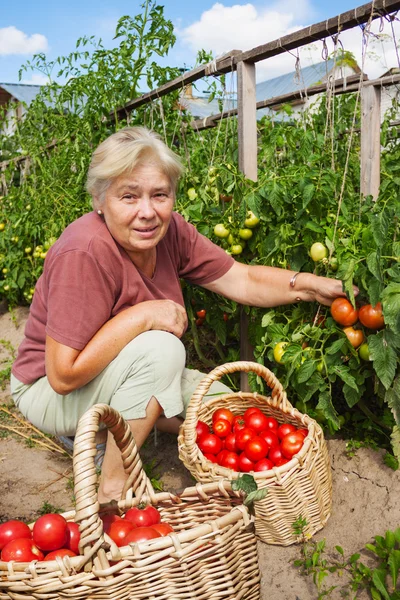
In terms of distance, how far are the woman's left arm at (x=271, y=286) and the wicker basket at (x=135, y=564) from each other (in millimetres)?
956

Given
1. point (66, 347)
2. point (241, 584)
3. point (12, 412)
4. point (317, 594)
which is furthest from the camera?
point (12, 412)

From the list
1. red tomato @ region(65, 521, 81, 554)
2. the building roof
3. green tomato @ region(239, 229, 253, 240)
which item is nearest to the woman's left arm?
green tomato @ region(239, 229, 253, 240)

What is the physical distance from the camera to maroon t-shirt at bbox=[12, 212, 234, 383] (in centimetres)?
191

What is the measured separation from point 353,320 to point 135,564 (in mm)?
1135

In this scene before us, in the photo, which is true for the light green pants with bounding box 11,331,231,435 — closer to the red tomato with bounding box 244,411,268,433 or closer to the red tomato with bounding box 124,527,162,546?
the red tomato with bounding box 244,411,268,433

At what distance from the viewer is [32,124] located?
466 centimetres

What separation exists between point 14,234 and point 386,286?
11.3ft

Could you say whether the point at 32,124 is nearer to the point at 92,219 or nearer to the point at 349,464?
the point at 92,219


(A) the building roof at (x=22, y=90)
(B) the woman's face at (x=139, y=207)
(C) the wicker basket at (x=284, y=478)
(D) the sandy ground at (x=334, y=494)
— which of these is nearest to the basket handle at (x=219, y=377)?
(C) the wicker basket at (x=284, y=478)

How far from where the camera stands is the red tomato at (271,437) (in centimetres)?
208

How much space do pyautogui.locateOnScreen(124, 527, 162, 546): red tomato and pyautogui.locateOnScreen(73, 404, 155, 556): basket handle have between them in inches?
5.0

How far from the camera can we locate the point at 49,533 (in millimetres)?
1269

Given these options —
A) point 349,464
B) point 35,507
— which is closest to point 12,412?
point 35,507

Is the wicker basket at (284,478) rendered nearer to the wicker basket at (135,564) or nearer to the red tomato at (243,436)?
the red tomato at (243,436)
